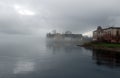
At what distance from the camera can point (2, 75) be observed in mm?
35594

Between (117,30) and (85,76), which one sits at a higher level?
(117,30)

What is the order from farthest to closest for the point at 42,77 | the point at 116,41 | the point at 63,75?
the point at 116,41
the point at 63,75
the point at 42,77

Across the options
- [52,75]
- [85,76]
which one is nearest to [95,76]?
[85,76]

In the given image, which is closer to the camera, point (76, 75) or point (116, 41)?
point (76, 75)

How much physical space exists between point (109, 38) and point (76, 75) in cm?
8910

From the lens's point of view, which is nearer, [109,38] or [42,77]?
[42,77]

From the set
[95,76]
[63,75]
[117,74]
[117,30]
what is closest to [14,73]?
[63,75]

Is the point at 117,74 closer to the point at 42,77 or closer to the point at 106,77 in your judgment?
the point at 106,77

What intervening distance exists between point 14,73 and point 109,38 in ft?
310

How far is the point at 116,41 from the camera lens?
115 metres

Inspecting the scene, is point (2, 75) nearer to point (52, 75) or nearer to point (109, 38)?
point (52, 75)

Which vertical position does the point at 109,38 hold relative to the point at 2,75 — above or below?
above

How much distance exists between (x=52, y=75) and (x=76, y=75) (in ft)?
16.5

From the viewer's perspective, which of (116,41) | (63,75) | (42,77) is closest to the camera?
(42,77)
